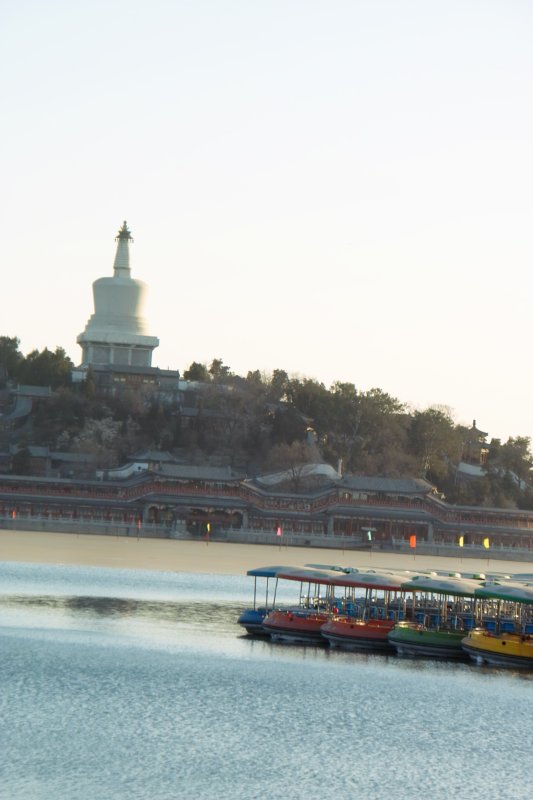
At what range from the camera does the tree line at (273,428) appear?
140m

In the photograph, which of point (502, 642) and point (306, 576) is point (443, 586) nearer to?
point (502, 642)

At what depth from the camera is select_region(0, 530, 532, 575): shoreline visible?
8794 centimetres

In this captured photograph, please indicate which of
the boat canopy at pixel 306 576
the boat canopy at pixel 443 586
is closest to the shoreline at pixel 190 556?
the boat canopy at pixel 306 576

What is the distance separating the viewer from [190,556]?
95.6m

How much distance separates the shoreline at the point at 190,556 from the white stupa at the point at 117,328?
4488 cm

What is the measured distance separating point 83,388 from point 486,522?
3731 centimetres

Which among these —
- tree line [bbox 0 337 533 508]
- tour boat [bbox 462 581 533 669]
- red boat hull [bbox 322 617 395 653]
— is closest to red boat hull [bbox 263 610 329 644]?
red boat hull [bbox 322 617 395 653]

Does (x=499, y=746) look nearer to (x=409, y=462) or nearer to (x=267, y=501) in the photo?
(x=267, y=501)

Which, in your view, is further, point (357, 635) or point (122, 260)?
point (122, 260)

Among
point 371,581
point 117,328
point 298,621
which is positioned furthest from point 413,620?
point 117,328

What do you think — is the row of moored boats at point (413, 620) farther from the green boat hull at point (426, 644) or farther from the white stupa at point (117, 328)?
the white stupa at point (117, 328)

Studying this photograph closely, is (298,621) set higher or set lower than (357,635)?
higher

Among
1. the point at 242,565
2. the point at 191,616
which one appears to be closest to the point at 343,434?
the point at 242,565

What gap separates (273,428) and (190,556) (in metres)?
51.2
